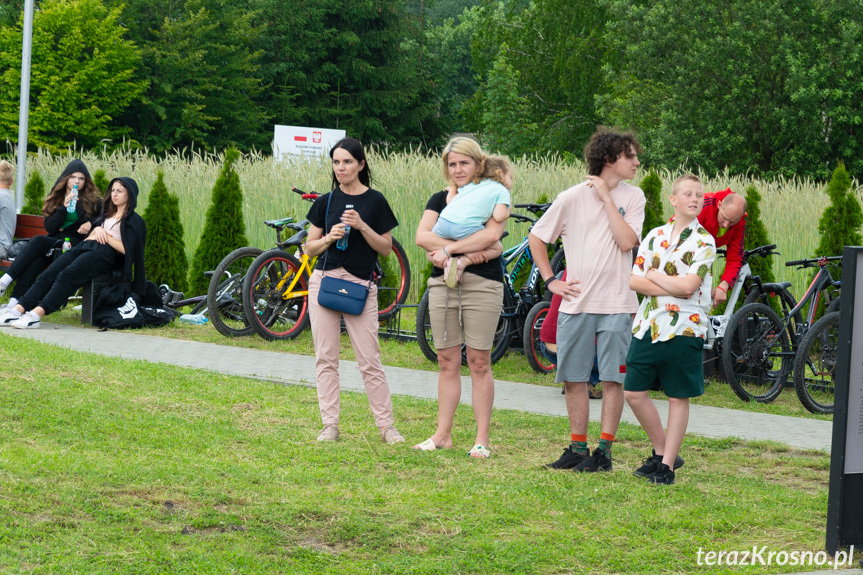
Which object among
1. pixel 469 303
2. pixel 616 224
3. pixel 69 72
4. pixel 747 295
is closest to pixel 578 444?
pixel 469 303

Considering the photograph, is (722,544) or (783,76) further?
(783,76)

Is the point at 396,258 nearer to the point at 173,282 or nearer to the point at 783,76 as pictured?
the point at 173,282

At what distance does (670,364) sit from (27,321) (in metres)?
7.84

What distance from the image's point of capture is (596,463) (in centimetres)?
600

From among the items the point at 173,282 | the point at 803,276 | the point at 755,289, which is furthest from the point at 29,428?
the point at 803,276

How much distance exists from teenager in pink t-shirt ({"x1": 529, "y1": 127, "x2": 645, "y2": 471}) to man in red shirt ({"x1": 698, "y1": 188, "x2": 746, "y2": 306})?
254 cm

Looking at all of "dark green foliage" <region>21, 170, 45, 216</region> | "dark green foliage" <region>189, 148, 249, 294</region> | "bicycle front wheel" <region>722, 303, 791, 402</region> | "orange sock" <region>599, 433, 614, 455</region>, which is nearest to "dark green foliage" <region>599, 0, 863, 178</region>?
"dark green foliage" <region>189, 148, 249, 294</region>

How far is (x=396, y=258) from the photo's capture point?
41.0 feet

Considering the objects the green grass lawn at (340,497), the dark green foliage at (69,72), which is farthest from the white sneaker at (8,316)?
the dark green foliage at (69,72)

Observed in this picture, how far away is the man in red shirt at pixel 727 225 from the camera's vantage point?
8.42 m

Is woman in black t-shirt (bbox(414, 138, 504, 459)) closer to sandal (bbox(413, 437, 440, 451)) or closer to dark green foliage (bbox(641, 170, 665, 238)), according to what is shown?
sandal (bbox(413, 437, 440, 451))

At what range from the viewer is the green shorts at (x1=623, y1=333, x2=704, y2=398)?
570cm

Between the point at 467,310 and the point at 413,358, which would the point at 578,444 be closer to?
the point at 467,310

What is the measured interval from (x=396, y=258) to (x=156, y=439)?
6408 millimetres
